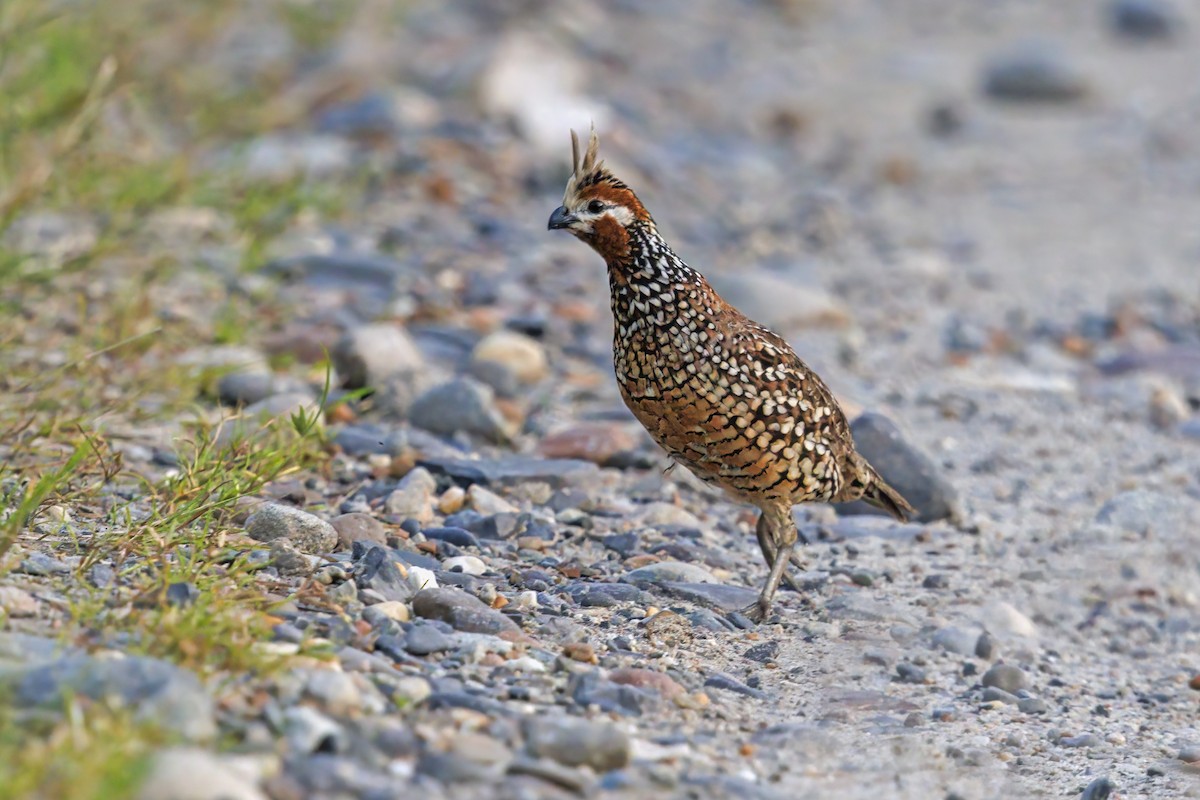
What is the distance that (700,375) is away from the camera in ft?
17.7

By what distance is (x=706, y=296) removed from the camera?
5.60 meters

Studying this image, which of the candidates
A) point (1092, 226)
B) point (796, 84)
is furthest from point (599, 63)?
point (1092, 226)

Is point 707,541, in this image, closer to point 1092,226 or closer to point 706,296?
point 706,296

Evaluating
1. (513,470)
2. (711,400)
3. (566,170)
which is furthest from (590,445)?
(566,170)

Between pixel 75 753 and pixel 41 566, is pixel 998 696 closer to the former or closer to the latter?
pixel 41 566

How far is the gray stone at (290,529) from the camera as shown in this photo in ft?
16.8

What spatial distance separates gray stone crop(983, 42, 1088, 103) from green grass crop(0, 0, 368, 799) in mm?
6336

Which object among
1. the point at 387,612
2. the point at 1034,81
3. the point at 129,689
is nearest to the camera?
the point at 129,689

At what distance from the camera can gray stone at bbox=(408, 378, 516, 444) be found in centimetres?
701

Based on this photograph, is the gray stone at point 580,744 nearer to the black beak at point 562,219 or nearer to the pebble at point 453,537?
the pebble at point 453,537

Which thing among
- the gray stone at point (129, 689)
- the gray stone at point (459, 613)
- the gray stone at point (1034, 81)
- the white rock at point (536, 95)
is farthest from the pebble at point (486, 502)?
the gray stone at point (1034, 81)

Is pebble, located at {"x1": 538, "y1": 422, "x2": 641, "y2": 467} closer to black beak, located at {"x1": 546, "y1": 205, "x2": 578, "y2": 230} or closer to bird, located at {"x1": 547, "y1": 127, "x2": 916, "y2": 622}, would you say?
bird, located at {"x1": 547, "y1": 127, "x2": 916, "y2": 622}

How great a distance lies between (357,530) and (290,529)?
308 mm

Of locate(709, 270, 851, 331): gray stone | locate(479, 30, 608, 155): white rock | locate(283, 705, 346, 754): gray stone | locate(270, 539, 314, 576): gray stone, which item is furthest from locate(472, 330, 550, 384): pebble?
locate(283, 705, 346, 754): gray stone
